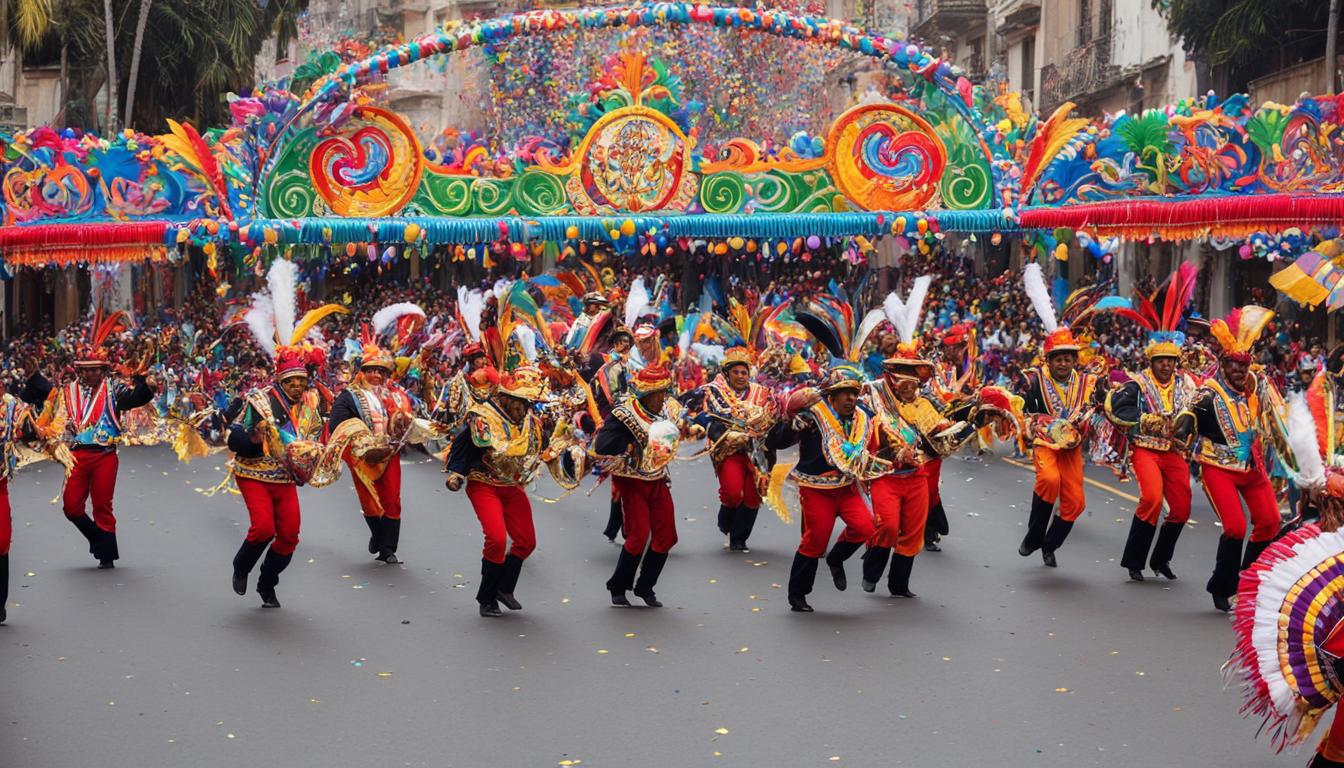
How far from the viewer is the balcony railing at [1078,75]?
30.9 m

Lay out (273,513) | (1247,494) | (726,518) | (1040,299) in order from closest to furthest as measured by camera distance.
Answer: (273,513) < (1247,494) < (1040,299) < (726,518)

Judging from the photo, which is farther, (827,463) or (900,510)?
(900,510)

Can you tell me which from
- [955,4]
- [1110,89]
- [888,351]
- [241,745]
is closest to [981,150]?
[888,351]

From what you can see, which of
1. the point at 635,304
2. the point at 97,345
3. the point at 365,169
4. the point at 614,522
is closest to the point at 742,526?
the point at 614,522

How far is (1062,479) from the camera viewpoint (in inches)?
435

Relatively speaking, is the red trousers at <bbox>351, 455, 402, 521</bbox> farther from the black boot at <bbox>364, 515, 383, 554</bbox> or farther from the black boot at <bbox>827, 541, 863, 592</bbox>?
the black boot at <bbox>827, 541, 863, 592</bbox>

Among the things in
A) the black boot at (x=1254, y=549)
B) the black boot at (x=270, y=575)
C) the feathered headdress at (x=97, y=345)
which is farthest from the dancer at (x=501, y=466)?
the black boot at (x=1254, y=549)

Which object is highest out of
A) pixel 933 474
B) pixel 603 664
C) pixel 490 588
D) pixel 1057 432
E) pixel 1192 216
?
pixel 1192 216

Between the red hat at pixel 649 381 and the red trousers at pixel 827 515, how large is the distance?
93cm

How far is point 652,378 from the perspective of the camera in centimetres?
984

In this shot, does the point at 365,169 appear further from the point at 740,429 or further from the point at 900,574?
the point at 900,574

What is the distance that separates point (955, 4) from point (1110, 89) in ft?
23.7

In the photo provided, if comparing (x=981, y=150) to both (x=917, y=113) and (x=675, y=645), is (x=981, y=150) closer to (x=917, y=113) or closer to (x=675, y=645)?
(x=917, y=113)

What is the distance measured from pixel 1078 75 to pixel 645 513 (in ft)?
78.7
